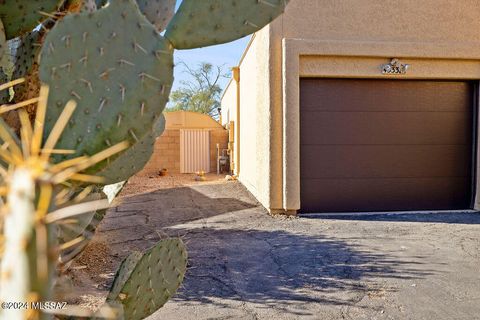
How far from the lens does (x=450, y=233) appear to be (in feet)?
22.1

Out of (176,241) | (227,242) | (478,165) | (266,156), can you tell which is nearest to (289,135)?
(266,156)

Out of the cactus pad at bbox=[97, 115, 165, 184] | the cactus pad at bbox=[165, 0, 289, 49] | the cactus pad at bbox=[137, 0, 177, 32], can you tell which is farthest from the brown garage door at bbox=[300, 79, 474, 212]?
the cactus pad at bbox=[165, 0, 289, 49]

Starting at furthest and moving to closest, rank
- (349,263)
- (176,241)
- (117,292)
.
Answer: (349,263) < (176,241) < (117,292)

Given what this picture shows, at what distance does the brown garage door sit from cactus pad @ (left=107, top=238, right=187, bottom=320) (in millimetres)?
6365

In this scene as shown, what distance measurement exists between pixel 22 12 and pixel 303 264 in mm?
4114

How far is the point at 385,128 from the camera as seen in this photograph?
8523 millimetres

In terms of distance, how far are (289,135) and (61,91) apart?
22.3 ft

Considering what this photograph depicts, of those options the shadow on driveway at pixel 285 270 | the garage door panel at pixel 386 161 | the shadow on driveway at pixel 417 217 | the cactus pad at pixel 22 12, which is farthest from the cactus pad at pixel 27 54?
the garage door panel at pixel 386 161

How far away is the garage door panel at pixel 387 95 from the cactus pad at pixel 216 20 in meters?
6.64

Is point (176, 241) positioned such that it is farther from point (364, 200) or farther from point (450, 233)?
point (364, 200)

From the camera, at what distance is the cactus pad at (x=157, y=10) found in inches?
98.1

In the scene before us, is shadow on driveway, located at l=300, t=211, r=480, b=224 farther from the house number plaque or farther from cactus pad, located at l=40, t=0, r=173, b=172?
cactus pad, located at l=40, t=0, r=173, b=172

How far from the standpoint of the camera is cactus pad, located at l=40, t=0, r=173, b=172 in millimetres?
1341

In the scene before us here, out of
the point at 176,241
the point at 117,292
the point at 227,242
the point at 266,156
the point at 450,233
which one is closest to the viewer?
the point at 117,292
